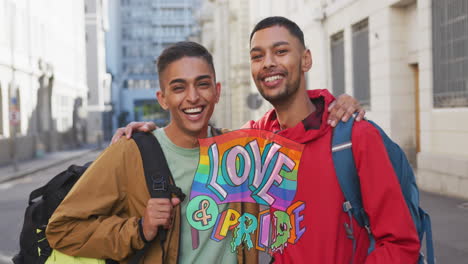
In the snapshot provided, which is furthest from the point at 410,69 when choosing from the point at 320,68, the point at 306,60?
the point at 306,60

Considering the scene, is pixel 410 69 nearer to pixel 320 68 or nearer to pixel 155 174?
pixel 320 68

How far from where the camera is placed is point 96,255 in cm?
225

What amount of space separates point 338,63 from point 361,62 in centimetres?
250

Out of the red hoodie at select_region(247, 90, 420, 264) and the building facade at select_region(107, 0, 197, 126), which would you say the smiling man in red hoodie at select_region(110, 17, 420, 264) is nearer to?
the red hoodie at select_region(247, 90, 420, 264)

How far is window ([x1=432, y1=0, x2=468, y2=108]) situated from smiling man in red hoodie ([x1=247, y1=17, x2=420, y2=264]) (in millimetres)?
8674

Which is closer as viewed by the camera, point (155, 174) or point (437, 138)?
point (155, 174)

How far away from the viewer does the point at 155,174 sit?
2.25 m

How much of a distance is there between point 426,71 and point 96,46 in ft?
194

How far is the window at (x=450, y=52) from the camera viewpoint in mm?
10266

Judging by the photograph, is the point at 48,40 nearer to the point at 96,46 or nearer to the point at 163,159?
the point at 96,46

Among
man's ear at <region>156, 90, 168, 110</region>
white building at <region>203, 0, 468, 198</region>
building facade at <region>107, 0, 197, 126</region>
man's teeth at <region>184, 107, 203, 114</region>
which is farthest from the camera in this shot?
building facade at <region>107, 0, 197, 126</region>

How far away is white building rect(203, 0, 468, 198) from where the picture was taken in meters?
10.5

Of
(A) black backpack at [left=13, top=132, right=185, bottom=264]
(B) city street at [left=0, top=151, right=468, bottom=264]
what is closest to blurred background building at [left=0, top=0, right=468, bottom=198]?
(B) city street at [left=0, top=151, right=468, bottom=264]

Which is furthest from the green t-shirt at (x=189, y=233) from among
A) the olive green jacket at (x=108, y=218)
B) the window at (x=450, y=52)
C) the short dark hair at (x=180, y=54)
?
the window at (x=450, y=52)
